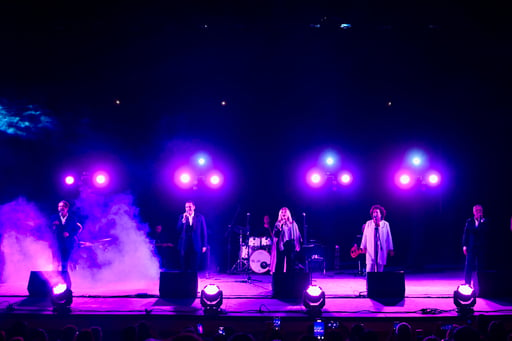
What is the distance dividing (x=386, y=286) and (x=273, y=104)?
651 cm

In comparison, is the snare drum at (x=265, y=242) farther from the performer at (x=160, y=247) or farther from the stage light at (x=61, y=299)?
the stage light at (x=61, y=299)

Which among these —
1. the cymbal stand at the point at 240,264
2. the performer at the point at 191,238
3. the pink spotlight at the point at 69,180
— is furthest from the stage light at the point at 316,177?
the pink spotlight at the point at 69,180

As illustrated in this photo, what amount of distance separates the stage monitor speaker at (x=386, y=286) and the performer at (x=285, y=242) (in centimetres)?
249

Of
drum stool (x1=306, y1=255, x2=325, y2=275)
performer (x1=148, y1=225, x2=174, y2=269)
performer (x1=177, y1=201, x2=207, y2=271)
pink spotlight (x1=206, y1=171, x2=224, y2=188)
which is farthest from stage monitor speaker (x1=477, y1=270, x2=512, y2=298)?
performer (x1=148, y1=225, x2=174, y2=269)

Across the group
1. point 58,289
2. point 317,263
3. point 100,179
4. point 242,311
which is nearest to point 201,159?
point 100,179

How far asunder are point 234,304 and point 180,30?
18.6ft

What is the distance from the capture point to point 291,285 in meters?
8.50

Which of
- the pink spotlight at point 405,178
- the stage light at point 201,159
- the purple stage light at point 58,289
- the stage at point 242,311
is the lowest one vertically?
the stage at point 242,311

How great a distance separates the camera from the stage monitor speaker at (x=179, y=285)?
8.58 meters

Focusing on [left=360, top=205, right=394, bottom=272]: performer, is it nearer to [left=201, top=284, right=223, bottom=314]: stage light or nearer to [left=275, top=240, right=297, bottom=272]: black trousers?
[left=275, top=240, right=297, bottom=272]: black trousers

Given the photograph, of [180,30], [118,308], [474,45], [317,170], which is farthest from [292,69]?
[118,308]

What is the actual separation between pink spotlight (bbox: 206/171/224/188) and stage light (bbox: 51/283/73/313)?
7.94m

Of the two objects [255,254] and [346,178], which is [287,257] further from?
[346,178]

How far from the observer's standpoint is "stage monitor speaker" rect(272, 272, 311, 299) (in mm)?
8477
